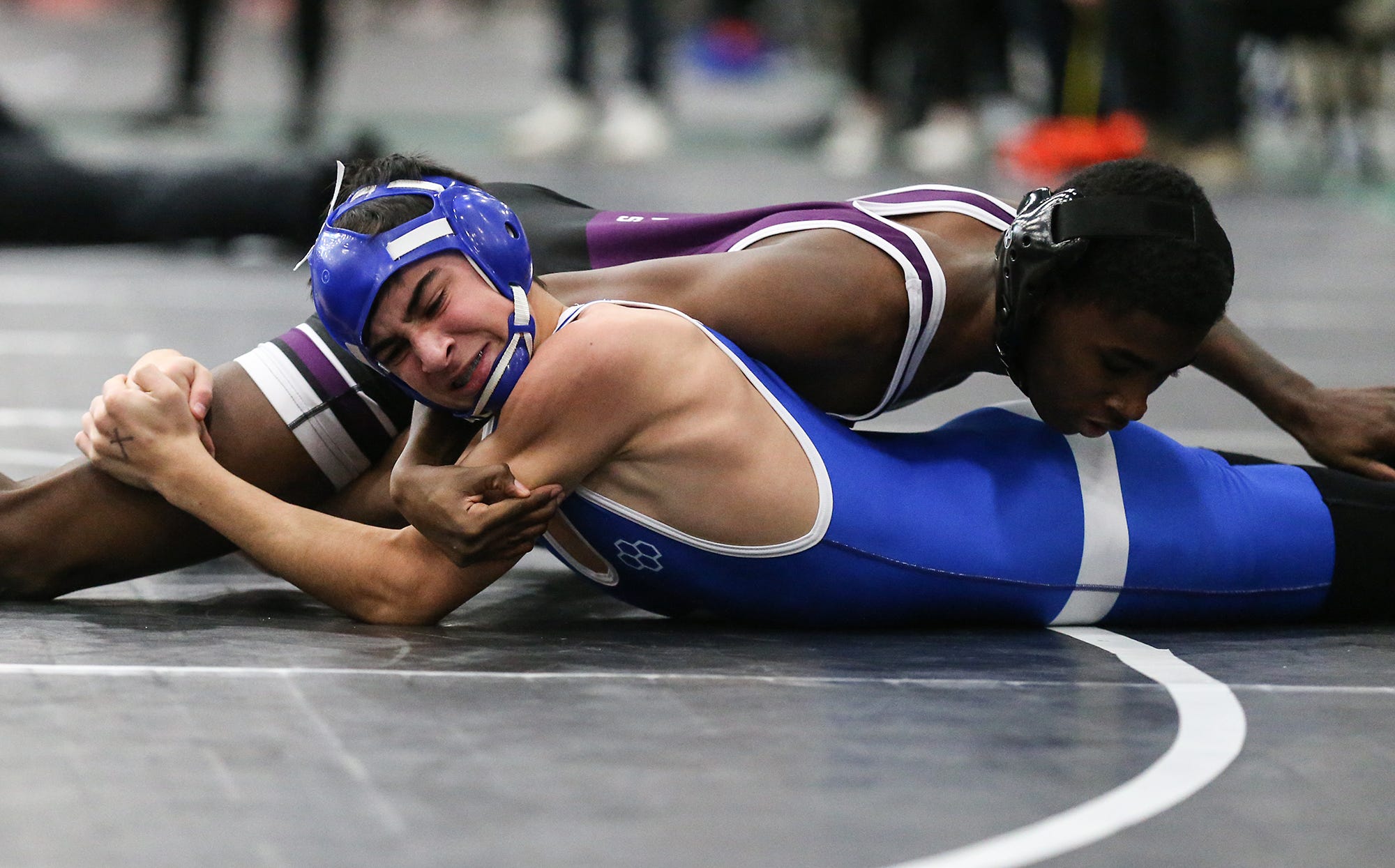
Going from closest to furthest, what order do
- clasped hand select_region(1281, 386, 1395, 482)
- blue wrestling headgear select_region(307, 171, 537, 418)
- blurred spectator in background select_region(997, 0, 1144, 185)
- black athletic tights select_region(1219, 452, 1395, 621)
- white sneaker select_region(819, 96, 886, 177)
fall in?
1. blue wrestling headgear select_region(307, 171, 537, 418)
2. black athletic tights select_region(1219, 452, 1395, 621)
3. clasped hand select_region(1281, 386, 1395, 482)
4. blurred spectator in background select_region(997, 0, 1144, 185)
5. white sneaker select_region(819, 96, 886, 177)

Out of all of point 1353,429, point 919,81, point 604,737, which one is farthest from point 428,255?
point 919,81

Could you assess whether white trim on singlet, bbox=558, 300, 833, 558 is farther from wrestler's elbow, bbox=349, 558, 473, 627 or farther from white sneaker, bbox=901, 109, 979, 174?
white sneaker, bbox=901, 109, 979, 174

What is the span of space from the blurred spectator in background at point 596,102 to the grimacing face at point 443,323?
763 cm

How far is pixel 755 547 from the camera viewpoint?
250cm

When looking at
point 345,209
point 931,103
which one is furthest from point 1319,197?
point 345,209

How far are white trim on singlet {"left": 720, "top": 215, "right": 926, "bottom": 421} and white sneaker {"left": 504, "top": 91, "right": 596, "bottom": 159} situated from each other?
752 cm

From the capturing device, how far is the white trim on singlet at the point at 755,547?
2.48 m

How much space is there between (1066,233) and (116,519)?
145 cm

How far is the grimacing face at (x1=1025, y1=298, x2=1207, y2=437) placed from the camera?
244 cm

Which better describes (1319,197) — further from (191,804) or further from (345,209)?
(191,804)

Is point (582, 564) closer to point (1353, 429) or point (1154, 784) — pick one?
point (1154, 784)

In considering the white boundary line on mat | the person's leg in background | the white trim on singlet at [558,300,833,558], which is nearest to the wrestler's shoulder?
the white trim on singlet at [558,300,833,558]

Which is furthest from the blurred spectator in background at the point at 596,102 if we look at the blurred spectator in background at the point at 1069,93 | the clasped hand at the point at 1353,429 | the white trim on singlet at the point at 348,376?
the clasped hand at the point at 1353,429

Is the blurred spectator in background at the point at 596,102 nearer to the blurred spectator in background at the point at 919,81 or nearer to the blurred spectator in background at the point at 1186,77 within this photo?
the blurred spectator in background at the point at 919,81
